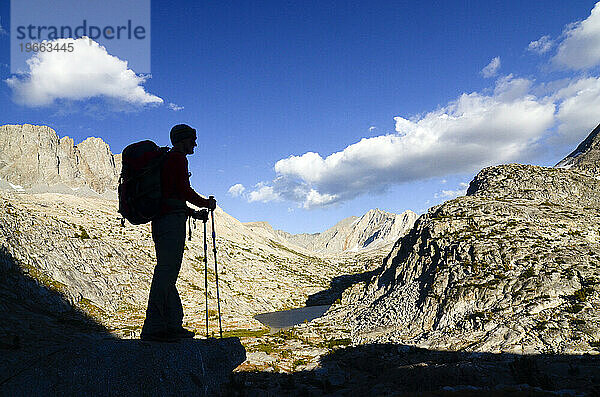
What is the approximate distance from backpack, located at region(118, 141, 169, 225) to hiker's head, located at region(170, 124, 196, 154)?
2.26 ft

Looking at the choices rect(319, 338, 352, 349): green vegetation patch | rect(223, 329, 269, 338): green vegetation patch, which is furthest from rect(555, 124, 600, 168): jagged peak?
rect(223, 329, 269, 338): green vegetation patch

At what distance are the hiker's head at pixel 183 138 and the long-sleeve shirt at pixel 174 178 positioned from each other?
19.7 inches

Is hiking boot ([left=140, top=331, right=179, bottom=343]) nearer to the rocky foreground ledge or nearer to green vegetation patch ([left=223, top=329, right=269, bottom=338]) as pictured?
the rocky foreground ledge

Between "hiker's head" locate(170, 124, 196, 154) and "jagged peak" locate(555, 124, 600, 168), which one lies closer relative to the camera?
"hiker's head" locate(170, 124, 196, 154)

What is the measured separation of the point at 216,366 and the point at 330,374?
710 inches

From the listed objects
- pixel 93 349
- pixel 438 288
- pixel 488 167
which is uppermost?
pixel 488 167

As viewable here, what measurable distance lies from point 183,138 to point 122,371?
A: 200 inches

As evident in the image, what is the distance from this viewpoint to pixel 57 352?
5.94 metres

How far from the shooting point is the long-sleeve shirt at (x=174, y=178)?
7.38 m

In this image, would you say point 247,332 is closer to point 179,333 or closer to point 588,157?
point 179,333

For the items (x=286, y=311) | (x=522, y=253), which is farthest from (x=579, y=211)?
(x=286, y=311)

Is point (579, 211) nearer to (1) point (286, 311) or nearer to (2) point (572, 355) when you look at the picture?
(2) point (572, 355)

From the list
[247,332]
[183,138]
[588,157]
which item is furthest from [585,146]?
[183,138]

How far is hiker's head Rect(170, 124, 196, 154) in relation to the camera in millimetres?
7988
